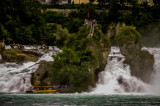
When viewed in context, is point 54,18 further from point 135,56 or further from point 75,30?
point 135,56

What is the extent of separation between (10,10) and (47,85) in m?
49.1

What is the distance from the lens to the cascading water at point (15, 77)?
71000 mm

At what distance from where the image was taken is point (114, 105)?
48.4 m

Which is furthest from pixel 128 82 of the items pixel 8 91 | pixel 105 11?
pixel 105 11

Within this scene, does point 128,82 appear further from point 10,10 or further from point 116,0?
point 116,0

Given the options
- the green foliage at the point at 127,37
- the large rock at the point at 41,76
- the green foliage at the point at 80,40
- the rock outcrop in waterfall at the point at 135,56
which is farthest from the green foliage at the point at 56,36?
the large rock at the point at 41,76

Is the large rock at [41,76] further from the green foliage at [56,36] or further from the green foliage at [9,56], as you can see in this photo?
the green foliage at [56,36]

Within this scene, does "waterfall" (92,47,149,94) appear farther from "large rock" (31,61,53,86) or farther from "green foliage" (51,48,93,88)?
"large rock" (31,61,53,86)

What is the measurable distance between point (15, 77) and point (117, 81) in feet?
62.1

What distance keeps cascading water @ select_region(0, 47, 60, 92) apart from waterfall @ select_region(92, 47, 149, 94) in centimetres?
1201

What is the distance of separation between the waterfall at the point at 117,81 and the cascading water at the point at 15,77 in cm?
1201

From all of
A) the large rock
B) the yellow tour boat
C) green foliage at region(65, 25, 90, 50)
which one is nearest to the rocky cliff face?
green foliage at region(65, 25, 90, 50)

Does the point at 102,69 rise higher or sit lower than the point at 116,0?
lower

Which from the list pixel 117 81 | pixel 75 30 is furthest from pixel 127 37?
pixel 75 30
